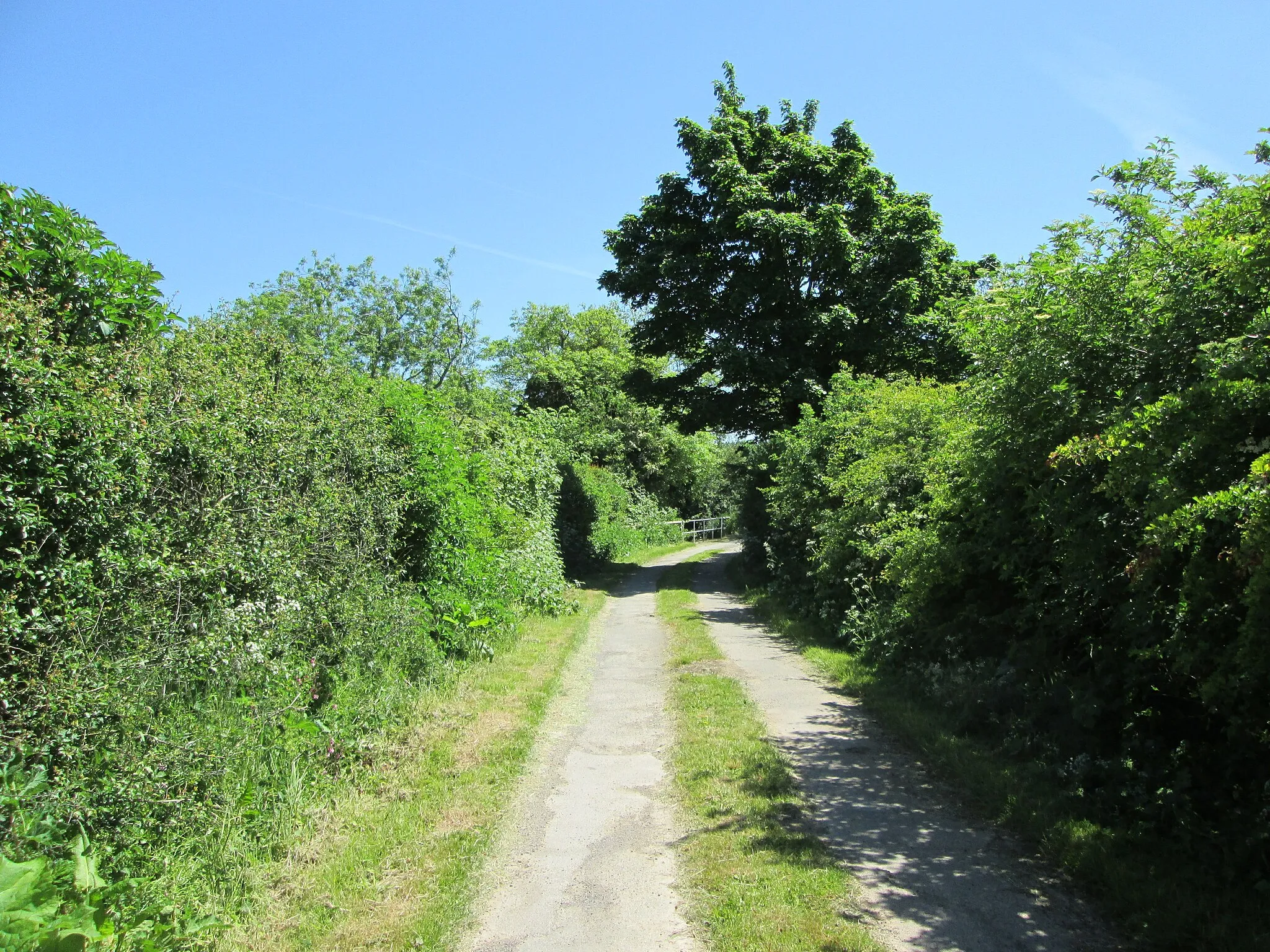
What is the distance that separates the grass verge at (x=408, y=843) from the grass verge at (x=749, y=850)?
143 cm

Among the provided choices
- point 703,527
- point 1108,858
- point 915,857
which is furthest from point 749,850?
point 703,527

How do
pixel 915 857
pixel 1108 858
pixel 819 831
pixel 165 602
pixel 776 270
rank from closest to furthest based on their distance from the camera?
pixel 1108 858, pixel 915 857, pixel 165 602, pixel 819 831, pixel 776 270

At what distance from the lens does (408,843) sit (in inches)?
219

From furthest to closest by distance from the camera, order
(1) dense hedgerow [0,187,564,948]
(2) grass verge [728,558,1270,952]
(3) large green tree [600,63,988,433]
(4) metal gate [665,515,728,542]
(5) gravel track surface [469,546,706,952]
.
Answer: (4) metal gate [665,515,728,542] → (3) large green tree [600,63,988,433] → (5) gravel track surface [469,546,706,952] → (1) dense hedgerow [0,187,564,948] → (2) grass verge [728,558,1270,952]

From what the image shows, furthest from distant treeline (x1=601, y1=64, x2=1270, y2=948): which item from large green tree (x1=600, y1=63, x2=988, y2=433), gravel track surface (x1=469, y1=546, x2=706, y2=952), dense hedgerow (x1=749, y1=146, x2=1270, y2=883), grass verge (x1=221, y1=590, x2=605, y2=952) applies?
large green tree (x1=600, y1=63, x2=988, y2=433)

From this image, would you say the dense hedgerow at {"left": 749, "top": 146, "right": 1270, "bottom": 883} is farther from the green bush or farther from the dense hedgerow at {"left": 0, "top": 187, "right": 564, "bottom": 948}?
the green bush

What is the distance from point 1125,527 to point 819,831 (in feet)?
9.46

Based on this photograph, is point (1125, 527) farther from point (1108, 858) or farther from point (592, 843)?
point (592, 843)

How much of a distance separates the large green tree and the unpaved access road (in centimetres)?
1495

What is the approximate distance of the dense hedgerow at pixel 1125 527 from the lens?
13.6 ft

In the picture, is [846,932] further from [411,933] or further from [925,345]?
[925,345]

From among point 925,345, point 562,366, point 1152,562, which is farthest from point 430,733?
point 562,366

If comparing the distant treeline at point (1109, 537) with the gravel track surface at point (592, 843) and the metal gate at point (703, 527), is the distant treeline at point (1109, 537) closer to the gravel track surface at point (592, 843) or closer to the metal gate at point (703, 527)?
the gravel track surface at point (592, 843)

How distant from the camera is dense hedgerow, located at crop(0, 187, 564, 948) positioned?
420 cm
